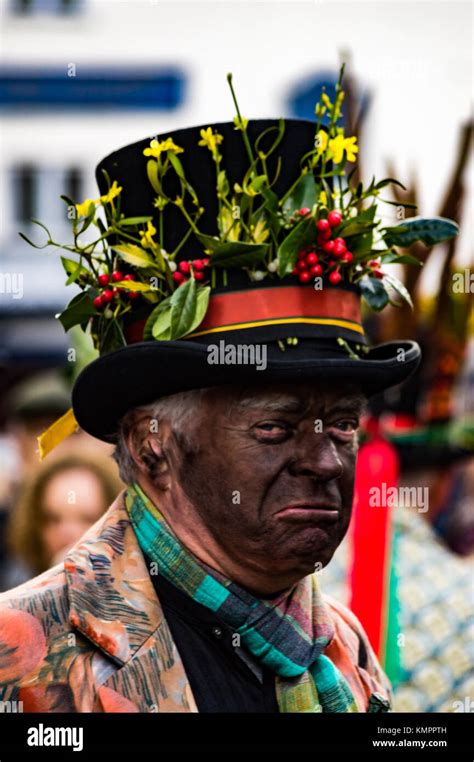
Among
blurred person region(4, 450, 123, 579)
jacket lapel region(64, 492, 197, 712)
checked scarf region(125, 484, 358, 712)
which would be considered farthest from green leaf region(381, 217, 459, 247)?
blurred person region(4, 450, 123, 579)

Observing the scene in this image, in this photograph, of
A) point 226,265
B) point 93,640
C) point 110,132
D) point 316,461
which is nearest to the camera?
point 93,640

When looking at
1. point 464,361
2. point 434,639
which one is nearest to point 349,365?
point 434,639

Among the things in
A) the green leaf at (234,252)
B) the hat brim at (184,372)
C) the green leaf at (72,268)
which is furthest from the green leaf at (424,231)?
the green leaf at (72,268)

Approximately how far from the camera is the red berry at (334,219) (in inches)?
107

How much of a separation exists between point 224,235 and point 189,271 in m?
0.11

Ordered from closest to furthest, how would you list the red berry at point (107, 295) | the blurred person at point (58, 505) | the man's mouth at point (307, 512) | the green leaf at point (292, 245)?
the man's mouth at point (307, 512) → the green leaf at point (292, 245) → the red berry at point (107, 295) → the blurred person at point (58, 505)

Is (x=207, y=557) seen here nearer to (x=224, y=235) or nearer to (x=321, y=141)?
(x=224, y=235)

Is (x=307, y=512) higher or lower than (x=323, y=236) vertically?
lower

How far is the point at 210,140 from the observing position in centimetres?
269

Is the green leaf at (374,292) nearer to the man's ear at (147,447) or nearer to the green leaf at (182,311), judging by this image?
the green leaf at (182,311)

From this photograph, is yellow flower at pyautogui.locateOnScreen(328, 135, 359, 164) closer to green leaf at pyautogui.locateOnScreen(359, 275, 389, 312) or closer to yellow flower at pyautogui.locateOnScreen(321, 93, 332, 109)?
yellow flower at pyautogui.locateOnScreen(321, 93, 332, 109)

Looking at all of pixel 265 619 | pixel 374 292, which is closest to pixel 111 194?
pixel 374 292

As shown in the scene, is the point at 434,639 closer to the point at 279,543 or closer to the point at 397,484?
the point at 397,484
